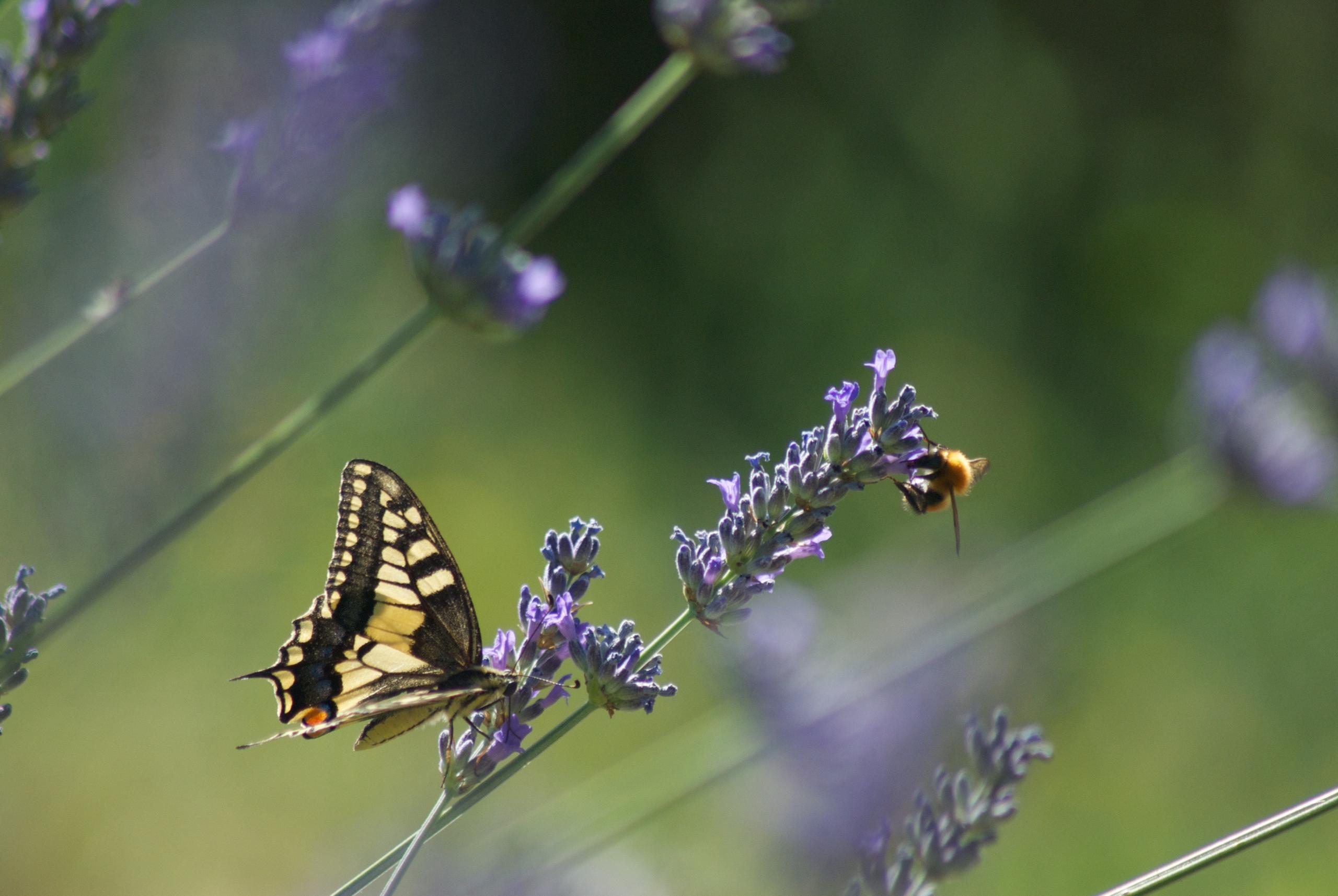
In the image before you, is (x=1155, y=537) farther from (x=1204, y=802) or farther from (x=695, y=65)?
(x=1204, y=802)

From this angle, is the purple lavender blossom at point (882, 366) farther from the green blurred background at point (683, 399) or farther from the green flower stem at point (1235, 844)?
the green blurred background at point (683, 399)

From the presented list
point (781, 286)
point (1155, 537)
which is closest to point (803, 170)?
point (781, 286)

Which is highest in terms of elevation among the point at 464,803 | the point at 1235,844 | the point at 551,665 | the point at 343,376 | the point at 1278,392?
the point at 343,376

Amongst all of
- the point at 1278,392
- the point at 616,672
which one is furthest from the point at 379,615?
the point at 1278,392

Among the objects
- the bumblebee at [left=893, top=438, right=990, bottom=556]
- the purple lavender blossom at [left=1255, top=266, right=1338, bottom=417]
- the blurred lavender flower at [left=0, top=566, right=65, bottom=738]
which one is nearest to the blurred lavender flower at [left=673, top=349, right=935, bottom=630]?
the bumblebee at [left=893, top=438, right=990, bottom=556]

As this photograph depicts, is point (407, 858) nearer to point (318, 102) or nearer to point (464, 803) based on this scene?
point (464, 803)
